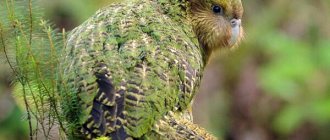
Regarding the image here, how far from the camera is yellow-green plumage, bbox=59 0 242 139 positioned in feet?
18.3

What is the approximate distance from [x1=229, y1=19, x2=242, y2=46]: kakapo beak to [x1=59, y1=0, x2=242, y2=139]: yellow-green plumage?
1.50ft

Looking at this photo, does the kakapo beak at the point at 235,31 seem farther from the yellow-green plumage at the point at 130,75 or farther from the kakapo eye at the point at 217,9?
the yellow-green plumage at the point at 130,75

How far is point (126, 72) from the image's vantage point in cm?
579

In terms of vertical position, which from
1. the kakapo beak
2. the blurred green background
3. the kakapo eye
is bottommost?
the blurred green background

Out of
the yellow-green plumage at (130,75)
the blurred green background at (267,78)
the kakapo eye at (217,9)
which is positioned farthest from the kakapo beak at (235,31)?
the blurred green background at (267,78)

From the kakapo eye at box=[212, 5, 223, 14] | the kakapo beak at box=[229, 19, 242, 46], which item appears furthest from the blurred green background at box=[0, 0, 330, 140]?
the kakapo eye at box=[212, 5, 223, 14]

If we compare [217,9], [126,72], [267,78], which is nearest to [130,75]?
[126,72]

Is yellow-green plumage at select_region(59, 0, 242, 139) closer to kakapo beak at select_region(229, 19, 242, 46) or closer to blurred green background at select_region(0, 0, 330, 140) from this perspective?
kakapo beak at select_region(229, 19, 242, 46)

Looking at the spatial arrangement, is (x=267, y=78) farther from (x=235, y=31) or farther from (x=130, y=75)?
(x=130, y=75)

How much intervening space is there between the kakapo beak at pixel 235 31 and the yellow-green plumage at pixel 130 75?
0.46 meters

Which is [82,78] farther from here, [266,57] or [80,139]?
[266,57]

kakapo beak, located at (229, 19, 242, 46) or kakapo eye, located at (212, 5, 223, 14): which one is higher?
kakapo eye, located at (212, 5, 223, 14)

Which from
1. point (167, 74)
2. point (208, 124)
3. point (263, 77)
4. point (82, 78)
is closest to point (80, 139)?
point (82, 78)

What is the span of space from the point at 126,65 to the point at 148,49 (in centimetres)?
30
